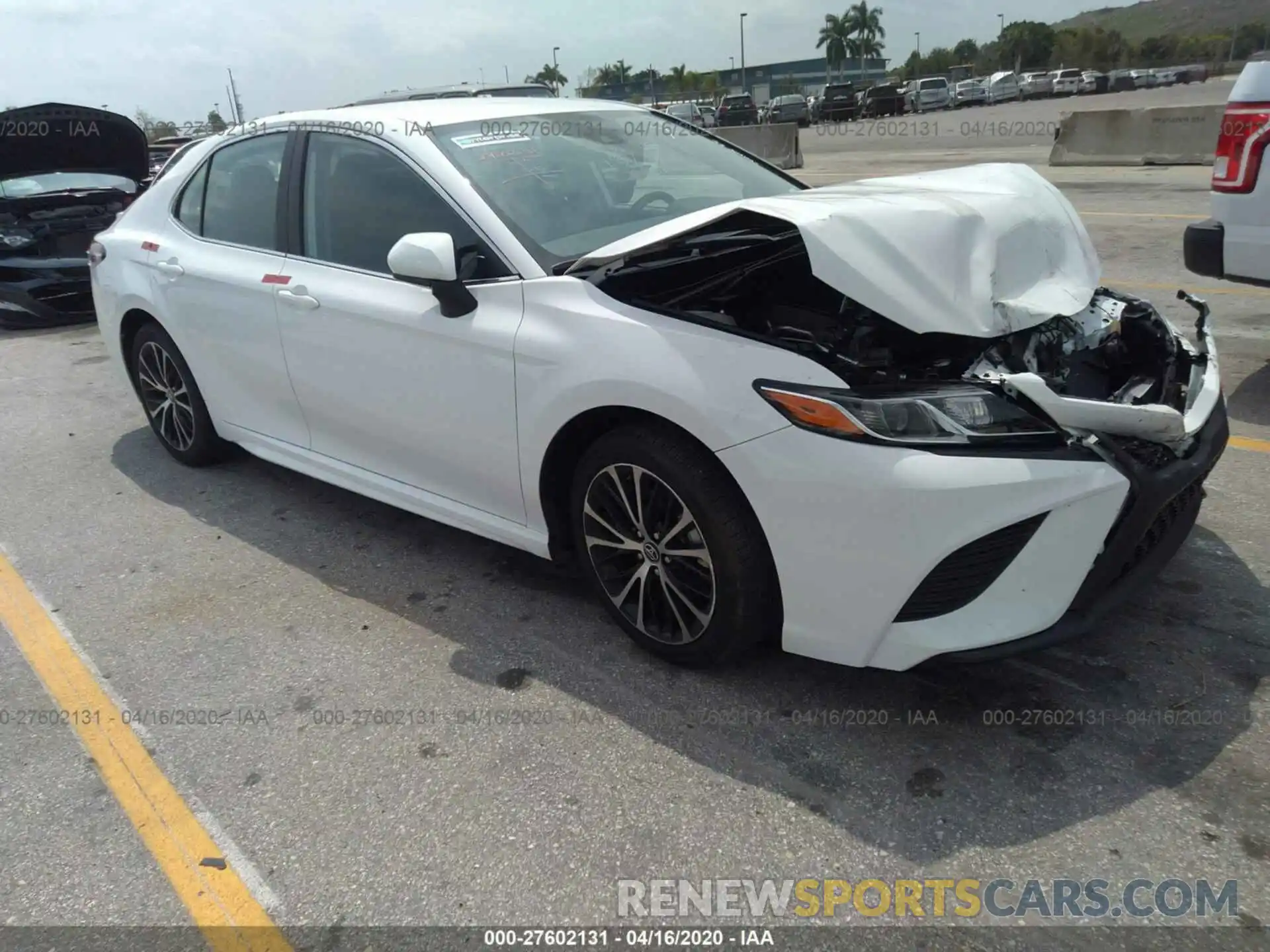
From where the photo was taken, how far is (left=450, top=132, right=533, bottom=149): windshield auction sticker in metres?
3.54

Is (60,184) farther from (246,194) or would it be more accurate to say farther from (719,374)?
(719,374)

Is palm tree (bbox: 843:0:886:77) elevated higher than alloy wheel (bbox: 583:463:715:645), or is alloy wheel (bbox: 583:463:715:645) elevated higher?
palm tree (bbox: 843:0:886:77)

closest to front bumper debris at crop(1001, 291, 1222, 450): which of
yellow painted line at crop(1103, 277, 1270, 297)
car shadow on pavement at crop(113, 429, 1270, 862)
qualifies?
car shadow on pavement at crop(113, 429, 1270, 862)

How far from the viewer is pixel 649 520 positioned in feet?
9.62

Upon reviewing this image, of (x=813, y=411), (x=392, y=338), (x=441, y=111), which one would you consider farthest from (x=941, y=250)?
(x=441, y=111)

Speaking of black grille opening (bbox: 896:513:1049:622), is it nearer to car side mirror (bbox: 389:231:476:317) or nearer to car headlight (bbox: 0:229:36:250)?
car side mirror (bbox: 389:231:476:317)

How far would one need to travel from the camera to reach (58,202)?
360 inches

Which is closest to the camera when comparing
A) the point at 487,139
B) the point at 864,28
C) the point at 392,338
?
the point at 392,338

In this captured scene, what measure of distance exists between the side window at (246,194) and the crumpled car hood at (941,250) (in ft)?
6.01

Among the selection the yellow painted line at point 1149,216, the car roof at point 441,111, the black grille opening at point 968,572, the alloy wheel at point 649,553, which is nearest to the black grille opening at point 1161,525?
the black grille opening at point 968,572

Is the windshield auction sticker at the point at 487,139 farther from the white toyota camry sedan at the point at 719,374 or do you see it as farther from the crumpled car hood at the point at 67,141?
the crumpled car hood at the point at 67,141

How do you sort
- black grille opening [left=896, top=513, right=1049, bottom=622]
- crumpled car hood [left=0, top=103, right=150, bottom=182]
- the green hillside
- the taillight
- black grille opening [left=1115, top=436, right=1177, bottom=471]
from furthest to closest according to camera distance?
the green hillside → crumpled car hood [left=0, top=103, right=150, bottom=182] → the taillight → black grille opening [left=1115, top=436, right=1177, bottom=471] → black grille opening [left=896, top=513, right=1049, bottom=622]

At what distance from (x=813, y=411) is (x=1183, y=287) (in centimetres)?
630

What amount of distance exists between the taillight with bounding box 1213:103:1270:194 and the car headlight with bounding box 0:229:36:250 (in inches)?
364
